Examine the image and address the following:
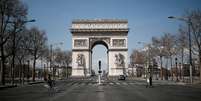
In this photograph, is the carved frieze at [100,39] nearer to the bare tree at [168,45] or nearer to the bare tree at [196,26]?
the bare tree at [168,45]

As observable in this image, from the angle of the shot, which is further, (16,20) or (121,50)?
(121,50)

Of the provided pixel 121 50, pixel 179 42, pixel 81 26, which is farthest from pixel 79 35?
pixel 179 42

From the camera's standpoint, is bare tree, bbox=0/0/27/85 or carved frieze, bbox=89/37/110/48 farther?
carved frieze, bbox=89/37/110/48

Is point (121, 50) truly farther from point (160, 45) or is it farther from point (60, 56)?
point (160, 45)

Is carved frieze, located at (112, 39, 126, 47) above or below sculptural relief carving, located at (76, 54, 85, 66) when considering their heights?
above

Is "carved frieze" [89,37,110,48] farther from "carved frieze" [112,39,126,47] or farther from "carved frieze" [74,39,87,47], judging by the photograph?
"carved frieze" [74,39,87,47]

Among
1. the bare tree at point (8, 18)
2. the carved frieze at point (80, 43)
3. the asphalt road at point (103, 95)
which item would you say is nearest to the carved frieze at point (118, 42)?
the carved frieze at point (80, 43)

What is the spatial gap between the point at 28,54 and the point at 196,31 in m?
27.9

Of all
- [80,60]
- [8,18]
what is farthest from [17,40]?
[80,60]

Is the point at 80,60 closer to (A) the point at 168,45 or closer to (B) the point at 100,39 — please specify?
(B) the point at 100,39

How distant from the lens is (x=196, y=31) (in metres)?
44.1

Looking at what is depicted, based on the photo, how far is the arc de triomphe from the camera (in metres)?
95.4

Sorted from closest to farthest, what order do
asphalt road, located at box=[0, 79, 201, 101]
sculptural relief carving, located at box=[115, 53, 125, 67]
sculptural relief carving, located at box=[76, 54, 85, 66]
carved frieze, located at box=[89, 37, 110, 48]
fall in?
asphalt road, located at box=[0, 79, 201, 101] → sculptural relief carving, located at box=[115, 53, 125, 67] → sculptural relief carving, located at box=[76, 54, 85, 66] → carved frieze, located at box=[89, 37, 110, 48]

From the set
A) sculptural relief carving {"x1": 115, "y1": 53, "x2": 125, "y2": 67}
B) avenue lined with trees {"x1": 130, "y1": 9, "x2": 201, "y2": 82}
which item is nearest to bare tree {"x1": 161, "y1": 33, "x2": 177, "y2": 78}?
avenue lined with trees {"x1": 130, "y1": 9, "x2": 201, "y2": 82}
